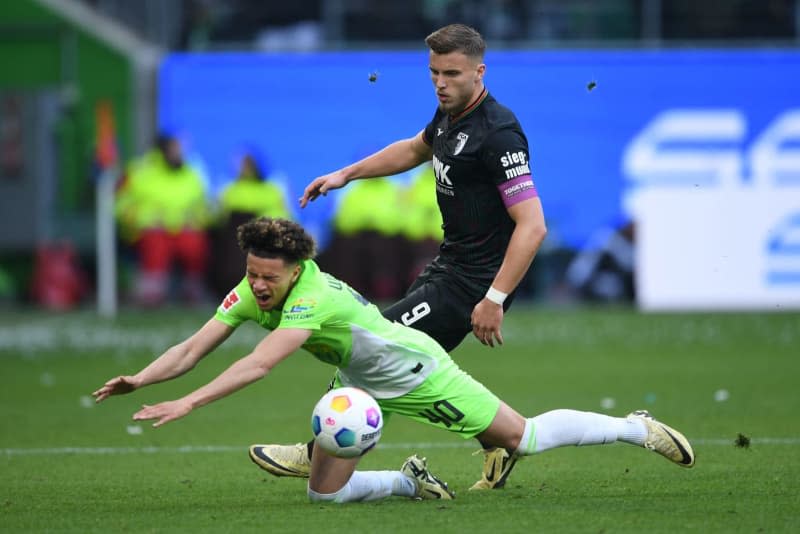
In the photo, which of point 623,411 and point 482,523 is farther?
point 623,411

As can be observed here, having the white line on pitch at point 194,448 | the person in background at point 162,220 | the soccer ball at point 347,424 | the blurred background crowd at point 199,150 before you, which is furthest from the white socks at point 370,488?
the person in background at point 162,220

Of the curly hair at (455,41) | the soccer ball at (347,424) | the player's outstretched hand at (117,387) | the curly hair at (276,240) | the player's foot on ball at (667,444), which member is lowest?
the player's foot on ball at (667,444)

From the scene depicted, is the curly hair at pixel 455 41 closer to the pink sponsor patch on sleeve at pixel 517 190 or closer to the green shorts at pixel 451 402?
the pink sponsor patch on sleeve at pixel 517 190

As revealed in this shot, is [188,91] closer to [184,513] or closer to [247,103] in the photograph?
[247,103]

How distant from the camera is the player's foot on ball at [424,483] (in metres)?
7.09

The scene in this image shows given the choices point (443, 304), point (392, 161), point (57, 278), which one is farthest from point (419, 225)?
point (443, 304)

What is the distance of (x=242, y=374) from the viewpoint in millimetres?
6238

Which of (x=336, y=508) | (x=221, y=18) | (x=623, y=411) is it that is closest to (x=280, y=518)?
(x=336, y=508)

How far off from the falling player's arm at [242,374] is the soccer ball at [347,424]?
0.36 metres

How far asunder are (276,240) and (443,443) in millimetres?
3574

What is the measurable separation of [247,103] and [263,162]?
3.08 ft

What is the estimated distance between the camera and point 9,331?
734 inches

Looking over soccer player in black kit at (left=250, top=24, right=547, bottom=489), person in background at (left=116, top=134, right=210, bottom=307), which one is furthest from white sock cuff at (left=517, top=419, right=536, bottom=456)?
person in background at (left=116, top=134, right=210, bottom=307)

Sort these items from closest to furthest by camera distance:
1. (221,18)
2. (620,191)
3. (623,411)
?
(623,411) → (620,191) → (221,18)
